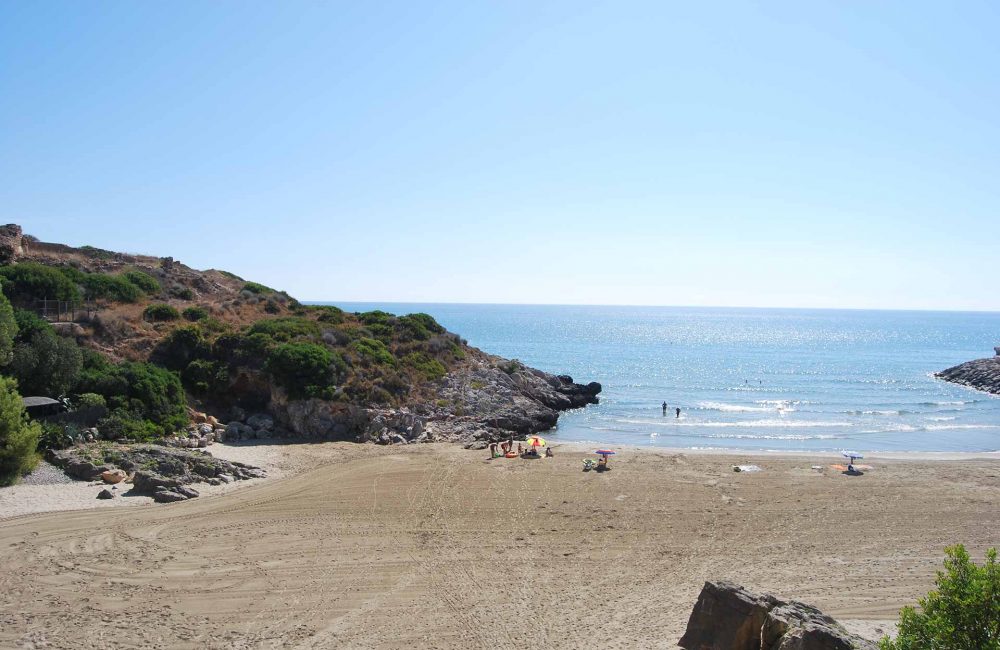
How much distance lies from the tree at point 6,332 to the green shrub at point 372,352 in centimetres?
1596

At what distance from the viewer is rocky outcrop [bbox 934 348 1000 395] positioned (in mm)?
59494

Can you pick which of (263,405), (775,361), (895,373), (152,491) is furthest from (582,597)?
(775,361)

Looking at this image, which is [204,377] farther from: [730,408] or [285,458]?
[730,408]

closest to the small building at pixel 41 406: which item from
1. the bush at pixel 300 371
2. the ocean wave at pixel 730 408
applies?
the bush at pixel 300 371

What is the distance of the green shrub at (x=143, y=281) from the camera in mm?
43406

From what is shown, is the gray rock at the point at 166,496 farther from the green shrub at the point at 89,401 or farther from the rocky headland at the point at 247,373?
the green shrub at the point at 89,401

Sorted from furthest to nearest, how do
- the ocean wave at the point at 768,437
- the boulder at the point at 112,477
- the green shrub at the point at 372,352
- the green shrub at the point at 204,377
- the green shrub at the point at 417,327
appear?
1. the green shrub at the point at 417,327
2. the ocean wave at the point at 768,437
3. the green shrub at the point at 372,352
4. the green shrub at the point at 204,377
5. the boulder at the point at 112,477

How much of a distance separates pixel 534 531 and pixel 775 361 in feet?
258

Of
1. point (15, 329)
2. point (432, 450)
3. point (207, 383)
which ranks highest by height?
point (15, 329)

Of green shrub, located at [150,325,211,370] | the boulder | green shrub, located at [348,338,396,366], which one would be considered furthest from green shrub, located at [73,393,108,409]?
green shrub, located at [348,338,396,366]

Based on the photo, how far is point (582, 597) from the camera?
1382cm

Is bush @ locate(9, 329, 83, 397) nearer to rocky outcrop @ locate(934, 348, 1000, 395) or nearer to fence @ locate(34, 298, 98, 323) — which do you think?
fence @ locate(34, 298, 98, 323)

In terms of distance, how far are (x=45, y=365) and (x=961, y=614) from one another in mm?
29915

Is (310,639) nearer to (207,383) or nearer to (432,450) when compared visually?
(432,450)
